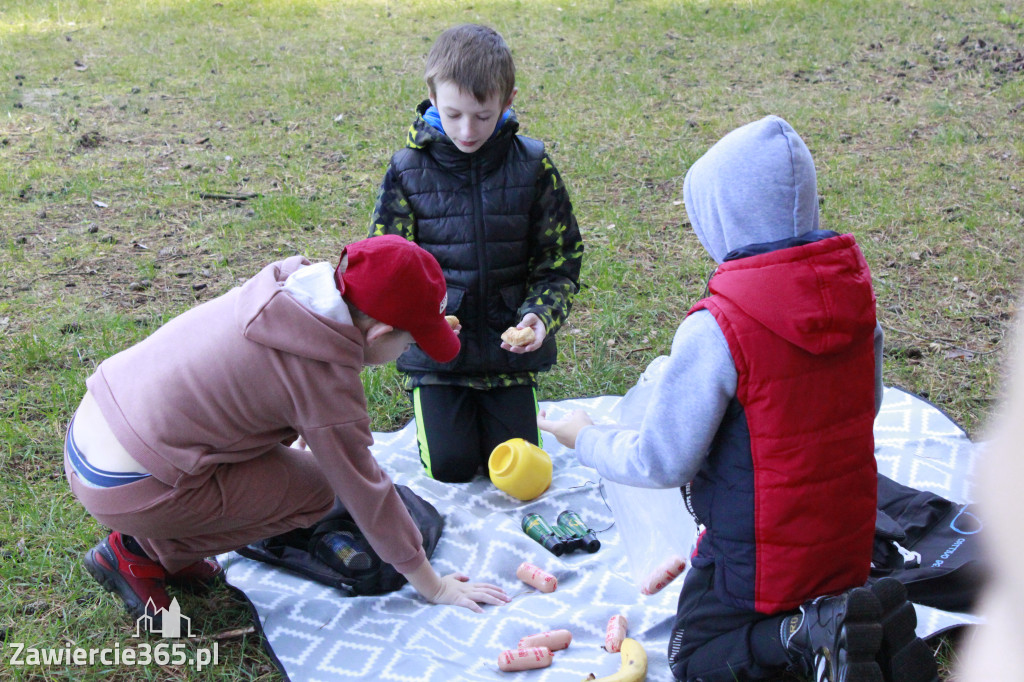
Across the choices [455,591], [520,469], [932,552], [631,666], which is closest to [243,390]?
[455,591]

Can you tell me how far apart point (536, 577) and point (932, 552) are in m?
1.18

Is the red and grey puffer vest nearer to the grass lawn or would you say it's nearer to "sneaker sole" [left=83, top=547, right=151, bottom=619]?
the grass lawn

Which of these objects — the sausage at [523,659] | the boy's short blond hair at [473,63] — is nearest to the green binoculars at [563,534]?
the sausage at [523,659]

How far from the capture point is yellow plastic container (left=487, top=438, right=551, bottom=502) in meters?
3.07

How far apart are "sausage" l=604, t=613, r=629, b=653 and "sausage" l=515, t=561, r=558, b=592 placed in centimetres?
23

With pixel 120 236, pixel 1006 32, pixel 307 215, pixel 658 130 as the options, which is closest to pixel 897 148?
pixel 658 130

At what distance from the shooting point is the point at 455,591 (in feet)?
8.71

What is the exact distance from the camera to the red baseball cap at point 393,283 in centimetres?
222

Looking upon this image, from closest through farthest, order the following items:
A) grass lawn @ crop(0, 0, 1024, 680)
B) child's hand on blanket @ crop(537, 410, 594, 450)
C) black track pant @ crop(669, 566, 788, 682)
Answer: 1. black track pant @ crop(669, 566, 788, 682)
2. child's hand on blanket @ crop(537, 410, 594, 450)
3. grass lawn @ crop(0, 0, 1024, 680)

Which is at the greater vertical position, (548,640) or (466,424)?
(466,424)

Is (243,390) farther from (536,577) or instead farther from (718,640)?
(718,640)

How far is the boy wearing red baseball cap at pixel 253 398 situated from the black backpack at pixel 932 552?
1.32 meters

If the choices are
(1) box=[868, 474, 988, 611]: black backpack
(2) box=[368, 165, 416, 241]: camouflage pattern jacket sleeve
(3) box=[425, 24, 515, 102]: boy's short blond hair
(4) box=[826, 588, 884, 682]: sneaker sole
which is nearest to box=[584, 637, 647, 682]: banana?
(4) box=[826, 588, 884, 682]: sneaker sole

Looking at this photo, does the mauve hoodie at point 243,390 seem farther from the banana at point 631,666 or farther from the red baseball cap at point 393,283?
the banana at point 631,666
